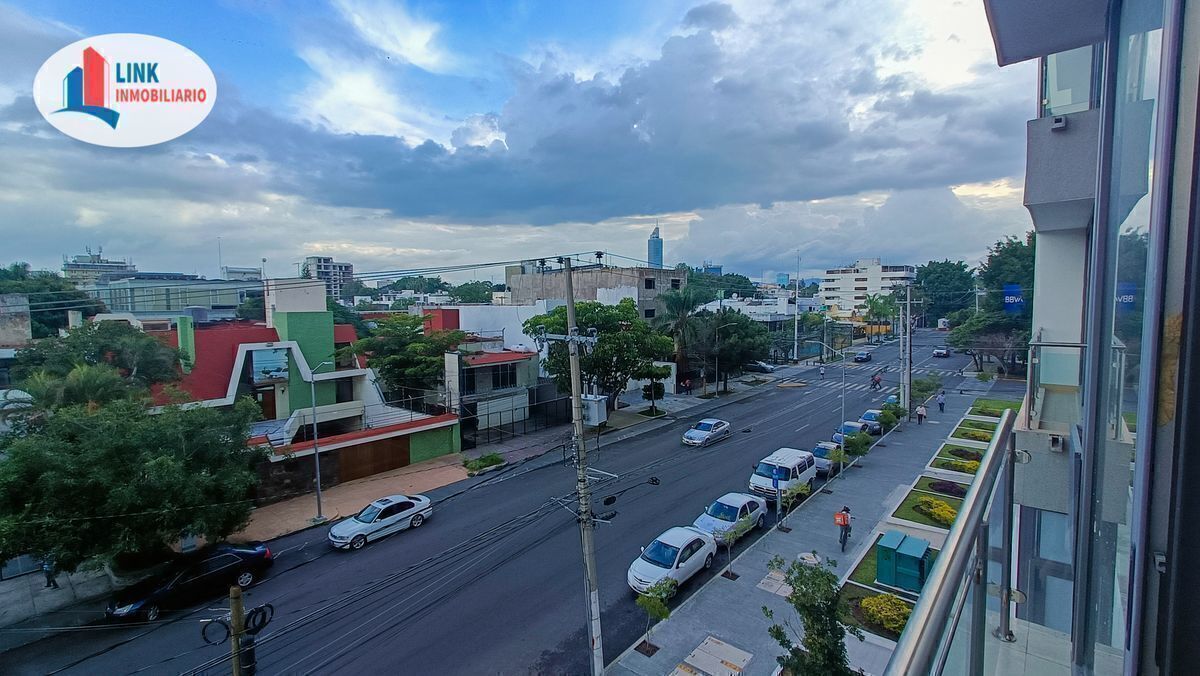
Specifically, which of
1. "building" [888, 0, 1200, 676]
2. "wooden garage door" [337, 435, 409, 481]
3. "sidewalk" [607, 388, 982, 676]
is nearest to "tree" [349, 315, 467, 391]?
"wooden garage door" [337, 435, 409, 481]

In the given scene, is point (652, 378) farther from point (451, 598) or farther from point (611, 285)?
point (451, 598)

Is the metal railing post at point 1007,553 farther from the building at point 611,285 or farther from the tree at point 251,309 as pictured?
the tree at point 251,309

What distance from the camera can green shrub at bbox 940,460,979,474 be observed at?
17.7 m

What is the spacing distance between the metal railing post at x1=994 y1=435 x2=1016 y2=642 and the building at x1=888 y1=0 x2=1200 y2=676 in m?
0.03

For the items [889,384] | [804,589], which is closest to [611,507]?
[804,589]

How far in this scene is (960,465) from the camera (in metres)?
18.1

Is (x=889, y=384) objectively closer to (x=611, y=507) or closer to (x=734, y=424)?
(x=734, y=424)

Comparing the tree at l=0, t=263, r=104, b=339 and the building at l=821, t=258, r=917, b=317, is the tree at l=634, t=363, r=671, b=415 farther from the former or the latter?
the building at l=821, t=258, r=917, b=317

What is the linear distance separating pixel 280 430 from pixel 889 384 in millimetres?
33266

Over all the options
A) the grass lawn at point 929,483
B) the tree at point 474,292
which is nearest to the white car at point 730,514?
the grass lawn at point 929,483

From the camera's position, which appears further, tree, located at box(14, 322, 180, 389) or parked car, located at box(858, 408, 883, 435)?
parked car, located at box(858, 408, 883, 435)

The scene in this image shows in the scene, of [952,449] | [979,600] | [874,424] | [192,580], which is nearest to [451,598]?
[192,580]

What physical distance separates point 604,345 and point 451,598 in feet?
42.0

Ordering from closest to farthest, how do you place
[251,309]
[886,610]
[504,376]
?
1. [886,610]
2. [504,376]
3. [251,309]
